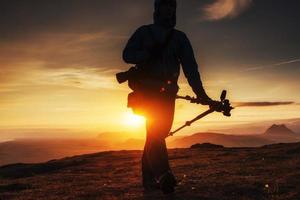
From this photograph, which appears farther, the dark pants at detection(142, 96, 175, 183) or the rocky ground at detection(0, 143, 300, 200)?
the rocky ground at detection(0, 143, 300, 200)

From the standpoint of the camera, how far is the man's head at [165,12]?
315 inches

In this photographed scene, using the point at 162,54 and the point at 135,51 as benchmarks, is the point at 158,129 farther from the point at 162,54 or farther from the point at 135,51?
the point at 135,51

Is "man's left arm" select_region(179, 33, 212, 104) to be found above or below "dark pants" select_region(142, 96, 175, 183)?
above

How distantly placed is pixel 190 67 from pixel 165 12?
108 cm

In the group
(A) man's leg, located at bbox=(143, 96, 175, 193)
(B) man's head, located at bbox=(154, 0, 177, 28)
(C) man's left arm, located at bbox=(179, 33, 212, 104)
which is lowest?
(A) man's leg, located at bbox=(143, 96, 175, 193)

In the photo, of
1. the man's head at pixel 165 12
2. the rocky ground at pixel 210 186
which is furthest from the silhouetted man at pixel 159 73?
the rocky ground at pixel 210 186

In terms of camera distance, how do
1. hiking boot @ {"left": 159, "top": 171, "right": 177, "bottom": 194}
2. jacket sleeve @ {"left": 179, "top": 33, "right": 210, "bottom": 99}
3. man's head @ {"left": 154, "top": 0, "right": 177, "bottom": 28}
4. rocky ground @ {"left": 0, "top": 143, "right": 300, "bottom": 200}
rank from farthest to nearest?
rocky ground @ {"left": 0, "top": 143, "right": 300, "bottom": 200} → jacket sleeve @ {"left": 179, "top": 33, "right": 210, "bottom": 99} → man's head @ {"left": 154, "top": 0, "right": 177, "bottom": 28} → hiking boot @ {"left": 159, "top": 171, "right": 177, "bottom": 194}

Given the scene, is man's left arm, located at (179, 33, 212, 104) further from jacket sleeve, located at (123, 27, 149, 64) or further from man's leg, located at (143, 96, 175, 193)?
jacket sleeve, located at (123, 27, 149, 64)

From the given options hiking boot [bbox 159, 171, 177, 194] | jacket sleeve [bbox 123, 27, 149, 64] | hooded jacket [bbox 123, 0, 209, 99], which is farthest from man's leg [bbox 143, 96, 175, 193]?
jacket sleeve [bbox 123, 27, 149, 64]

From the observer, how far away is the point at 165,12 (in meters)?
8.00

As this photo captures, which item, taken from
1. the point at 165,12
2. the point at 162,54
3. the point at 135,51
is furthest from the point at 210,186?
the point at 165,12

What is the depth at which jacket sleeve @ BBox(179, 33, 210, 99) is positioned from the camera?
823 centimetres

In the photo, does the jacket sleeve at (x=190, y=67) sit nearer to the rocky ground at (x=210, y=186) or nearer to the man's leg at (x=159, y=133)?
the man's leg at (x=159, y=133)

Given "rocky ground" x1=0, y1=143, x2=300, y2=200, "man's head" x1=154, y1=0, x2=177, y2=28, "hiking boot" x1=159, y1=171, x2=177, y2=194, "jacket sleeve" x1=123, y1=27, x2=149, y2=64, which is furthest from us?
"rocky ground" x1=0, y1=143, x2=300, y2=200
